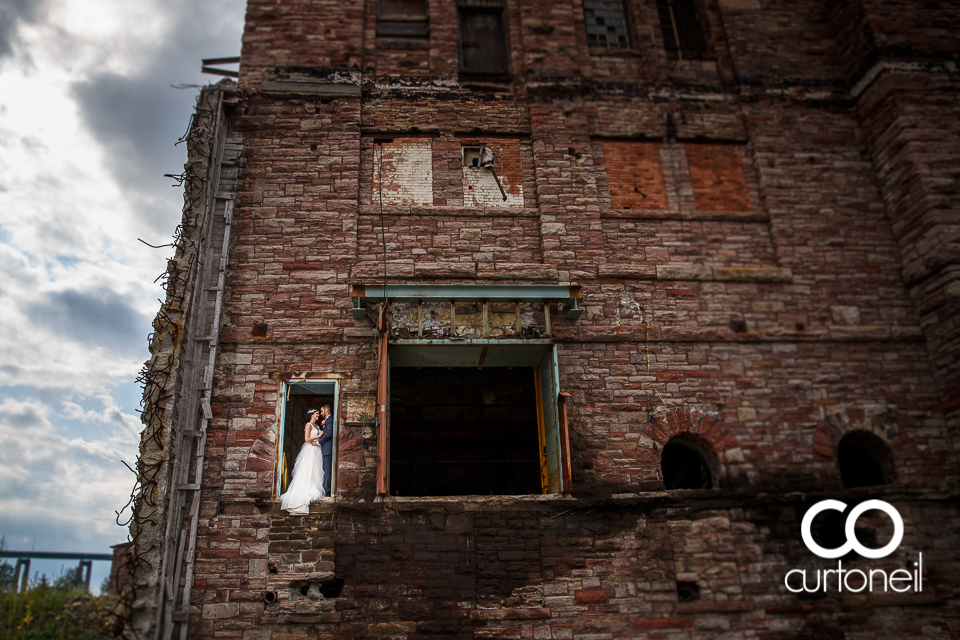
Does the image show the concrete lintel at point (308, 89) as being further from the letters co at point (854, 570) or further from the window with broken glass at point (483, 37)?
the letters co at point (854, 570)

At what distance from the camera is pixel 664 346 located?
860 cm

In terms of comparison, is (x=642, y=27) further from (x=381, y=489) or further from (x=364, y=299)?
(x=381, y=489)

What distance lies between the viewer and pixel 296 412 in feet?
28.1

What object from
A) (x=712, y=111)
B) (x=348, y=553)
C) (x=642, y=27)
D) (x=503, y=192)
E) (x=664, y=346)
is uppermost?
(x=642, y=27)

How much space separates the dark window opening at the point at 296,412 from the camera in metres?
7.87

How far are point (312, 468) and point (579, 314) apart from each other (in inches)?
155

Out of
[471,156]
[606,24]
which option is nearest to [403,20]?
[471,156]

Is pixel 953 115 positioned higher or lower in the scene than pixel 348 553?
higher

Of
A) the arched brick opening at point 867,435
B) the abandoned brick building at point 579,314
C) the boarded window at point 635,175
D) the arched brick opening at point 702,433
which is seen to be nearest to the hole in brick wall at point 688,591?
the abandoned brick building at point 579,314

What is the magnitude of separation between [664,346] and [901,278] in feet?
12.7

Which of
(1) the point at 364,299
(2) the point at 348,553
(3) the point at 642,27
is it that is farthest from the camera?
(3) the point at 642,27

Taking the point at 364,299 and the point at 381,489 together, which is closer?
the point at 381,489

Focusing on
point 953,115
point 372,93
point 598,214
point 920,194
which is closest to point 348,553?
point 598,214

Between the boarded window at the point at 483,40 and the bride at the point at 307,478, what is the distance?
21.3 feet
